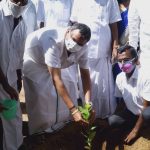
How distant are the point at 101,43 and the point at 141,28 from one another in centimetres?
57

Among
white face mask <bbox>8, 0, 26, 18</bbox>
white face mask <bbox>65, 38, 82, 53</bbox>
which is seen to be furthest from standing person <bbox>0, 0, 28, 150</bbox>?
white face mask <bbox>65, 38, 82, 53</bbox>

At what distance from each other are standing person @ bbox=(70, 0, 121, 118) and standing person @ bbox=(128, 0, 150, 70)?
21 centimetres

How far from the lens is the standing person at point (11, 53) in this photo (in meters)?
4.61

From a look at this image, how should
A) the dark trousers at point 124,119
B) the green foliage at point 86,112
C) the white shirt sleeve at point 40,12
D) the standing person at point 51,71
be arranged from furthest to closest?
the white shirt sleeve at point 40,12
the dark trousers at point 124,119
the standing person at point 51,71
the green foliage at point 86,112

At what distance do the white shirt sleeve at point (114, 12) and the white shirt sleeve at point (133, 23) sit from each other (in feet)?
0.53

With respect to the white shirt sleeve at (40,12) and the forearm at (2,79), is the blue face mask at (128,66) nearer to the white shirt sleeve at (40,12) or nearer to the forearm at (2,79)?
the forearm at (2,79)

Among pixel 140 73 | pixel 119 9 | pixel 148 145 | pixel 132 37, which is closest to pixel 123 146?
pixel 148 145

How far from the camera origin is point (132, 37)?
18.4ft

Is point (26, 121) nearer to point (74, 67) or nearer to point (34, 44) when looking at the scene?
point (74, 67)

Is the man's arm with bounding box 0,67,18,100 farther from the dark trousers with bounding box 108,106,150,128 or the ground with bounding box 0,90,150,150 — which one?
the dark trousers with bounding box 108,106,150,128

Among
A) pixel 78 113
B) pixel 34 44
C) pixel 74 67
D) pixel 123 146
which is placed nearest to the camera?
pixel 78 113

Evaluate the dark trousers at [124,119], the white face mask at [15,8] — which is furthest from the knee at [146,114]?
the white face mask at [15,8]

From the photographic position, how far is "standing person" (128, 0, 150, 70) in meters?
5.21

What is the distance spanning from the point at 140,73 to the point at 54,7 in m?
1.62
